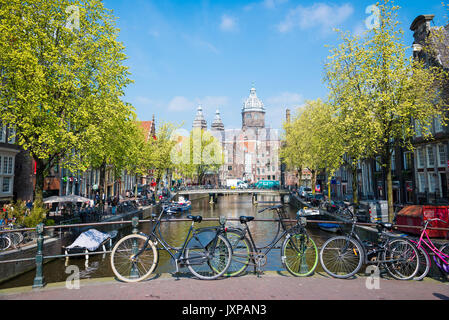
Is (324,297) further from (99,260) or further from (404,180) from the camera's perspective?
(404,180)

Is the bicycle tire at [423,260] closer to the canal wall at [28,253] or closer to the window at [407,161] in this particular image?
the canal wall at [28,253]

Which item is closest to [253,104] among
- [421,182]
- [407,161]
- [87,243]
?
[407,161]

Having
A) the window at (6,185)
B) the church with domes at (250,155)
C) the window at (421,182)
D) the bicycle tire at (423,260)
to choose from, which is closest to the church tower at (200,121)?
the church with domes at (250,155)

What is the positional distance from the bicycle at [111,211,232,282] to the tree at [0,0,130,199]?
39.9 feet

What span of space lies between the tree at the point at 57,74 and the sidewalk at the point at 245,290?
493 inches

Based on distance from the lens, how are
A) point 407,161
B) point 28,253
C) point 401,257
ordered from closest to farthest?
point 401,257, point 28,253, point 407,161

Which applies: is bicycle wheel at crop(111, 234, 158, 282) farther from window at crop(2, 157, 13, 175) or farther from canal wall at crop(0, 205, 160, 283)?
window at crop(2, 157, 13, 175)

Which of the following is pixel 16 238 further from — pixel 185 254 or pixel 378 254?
pixel 378 254

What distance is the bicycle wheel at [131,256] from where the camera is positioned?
6.84m

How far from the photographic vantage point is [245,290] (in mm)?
6105

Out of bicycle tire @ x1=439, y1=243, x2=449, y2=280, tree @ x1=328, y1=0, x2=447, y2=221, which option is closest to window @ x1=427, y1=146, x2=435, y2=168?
tree @ x1=328, y1=0, x2=447, y2=221

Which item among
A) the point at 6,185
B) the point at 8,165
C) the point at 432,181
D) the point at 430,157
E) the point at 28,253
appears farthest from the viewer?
the point at 430,157

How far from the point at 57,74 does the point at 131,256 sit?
49.6 ft
